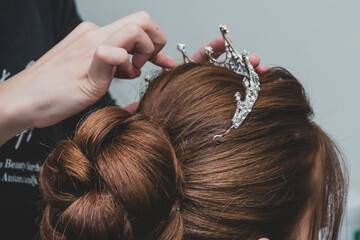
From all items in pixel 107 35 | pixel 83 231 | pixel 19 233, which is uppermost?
pixel 107 35

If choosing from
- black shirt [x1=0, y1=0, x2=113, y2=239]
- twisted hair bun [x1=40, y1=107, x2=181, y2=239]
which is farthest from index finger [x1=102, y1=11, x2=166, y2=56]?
black shirt [x1=0, y1=0, x2=113, y2=239]

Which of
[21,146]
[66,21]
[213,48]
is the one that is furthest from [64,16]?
[213,48]

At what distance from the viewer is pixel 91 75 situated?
68 centimetres

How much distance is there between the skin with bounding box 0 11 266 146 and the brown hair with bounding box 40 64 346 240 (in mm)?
60

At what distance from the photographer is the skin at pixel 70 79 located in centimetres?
70

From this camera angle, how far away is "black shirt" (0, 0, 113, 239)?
1.00 m

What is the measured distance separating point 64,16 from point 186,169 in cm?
Answer: 77

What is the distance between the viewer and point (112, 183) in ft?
2.06

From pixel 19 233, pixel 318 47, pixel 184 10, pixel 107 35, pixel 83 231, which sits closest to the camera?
pixel 83 231

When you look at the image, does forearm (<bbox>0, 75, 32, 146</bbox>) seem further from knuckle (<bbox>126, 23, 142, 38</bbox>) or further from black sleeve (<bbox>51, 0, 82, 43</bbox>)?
black sleeve (<bbox>51, 0, 82, 43</bbox>)

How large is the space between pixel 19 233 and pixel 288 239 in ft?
2.24

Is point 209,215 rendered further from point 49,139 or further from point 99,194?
point 49,139

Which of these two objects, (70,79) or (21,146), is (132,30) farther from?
(21,146)

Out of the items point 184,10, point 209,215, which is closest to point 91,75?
point 209,215
